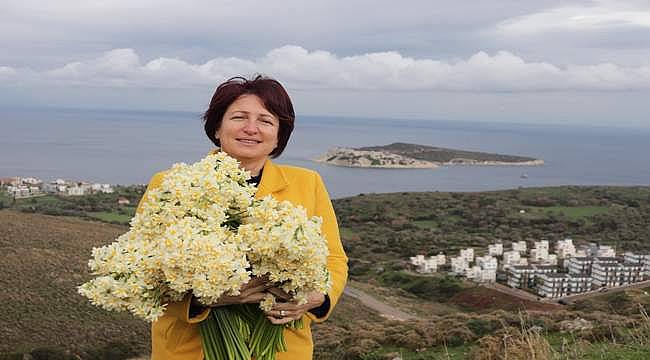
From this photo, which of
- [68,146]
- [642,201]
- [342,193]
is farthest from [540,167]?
[68,146]

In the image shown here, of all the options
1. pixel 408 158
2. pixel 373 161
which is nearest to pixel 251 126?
pixel 373 161

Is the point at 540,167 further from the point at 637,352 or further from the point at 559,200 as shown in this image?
the point at 637,352

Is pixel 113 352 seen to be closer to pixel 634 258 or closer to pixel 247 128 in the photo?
pixel 247 128

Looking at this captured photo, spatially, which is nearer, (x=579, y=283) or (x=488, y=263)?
(x=579, y=283)

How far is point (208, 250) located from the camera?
1.74 meters

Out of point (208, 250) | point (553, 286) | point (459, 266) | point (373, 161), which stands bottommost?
point (373, 161)

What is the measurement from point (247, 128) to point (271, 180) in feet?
0.80

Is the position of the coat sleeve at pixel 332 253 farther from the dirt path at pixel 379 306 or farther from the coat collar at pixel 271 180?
the dirt path at pixel 379 306

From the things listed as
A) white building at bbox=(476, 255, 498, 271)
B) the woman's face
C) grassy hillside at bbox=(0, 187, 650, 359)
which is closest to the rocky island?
grassy hillside at bbox=(0, 187, 650, 359)

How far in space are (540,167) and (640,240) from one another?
8712 cm

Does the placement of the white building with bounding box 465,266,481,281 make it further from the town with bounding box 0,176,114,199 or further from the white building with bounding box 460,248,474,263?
the town with bounding box 0,176,114,199

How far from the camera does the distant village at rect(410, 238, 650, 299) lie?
27.0 meters

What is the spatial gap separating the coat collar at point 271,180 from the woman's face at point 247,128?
9 cm

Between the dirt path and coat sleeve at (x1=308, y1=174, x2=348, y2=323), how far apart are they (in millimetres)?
15268
